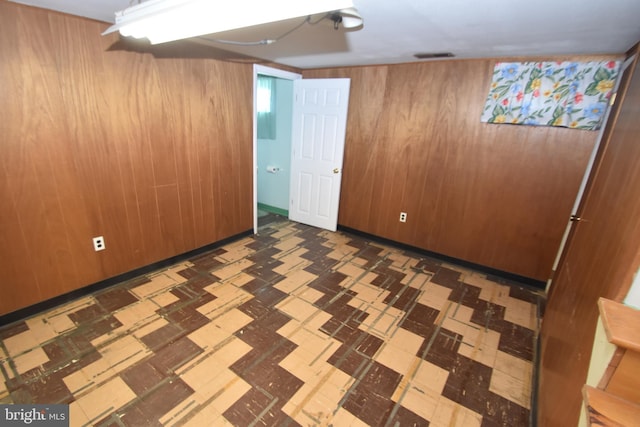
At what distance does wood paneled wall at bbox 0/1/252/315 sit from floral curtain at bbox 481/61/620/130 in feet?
8.88

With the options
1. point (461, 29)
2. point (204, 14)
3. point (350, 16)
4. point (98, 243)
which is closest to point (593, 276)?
point (350, 16)

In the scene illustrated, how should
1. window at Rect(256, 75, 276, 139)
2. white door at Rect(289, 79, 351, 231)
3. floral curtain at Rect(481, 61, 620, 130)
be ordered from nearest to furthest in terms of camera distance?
1. floral curtain at Rect(481, 61, 620, 130)
2. white door at Rect(289, 79, 351, 231)
3. window at Rect(256, 75, 276, 139)

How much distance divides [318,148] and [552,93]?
8.47ft

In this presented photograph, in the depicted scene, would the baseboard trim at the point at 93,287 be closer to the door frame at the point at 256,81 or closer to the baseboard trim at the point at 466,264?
the door frame at the point at 256,81

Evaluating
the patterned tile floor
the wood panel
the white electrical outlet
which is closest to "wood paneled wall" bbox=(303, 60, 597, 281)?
the patterned tile floor

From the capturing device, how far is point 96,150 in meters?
2.25

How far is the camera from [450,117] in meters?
3.06

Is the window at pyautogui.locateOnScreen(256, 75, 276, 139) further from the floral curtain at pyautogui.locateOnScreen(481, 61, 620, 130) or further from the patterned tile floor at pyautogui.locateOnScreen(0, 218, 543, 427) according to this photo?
the floral curtain at pyautogui.locateOnScreen(481, 61, 620, 130)

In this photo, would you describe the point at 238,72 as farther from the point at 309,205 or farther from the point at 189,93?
the point at 309,205

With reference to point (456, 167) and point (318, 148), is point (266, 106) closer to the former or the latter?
point (318, 148)

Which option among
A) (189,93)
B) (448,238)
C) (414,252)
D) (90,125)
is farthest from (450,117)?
(90,125)

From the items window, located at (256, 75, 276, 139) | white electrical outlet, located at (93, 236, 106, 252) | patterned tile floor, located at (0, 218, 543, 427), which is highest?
window, located at (256, 75, 276, 139)

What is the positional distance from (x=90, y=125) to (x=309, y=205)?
106 inches

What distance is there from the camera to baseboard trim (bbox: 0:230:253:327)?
2080 mm
